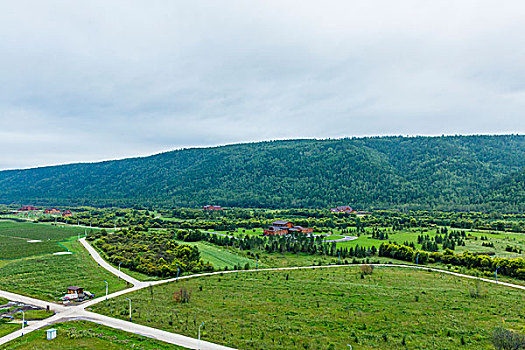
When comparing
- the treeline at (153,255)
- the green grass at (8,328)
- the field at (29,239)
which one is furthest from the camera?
the field at (29,239)

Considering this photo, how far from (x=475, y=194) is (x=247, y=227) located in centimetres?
12568

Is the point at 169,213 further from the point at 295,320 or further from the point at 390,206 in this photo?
the point at 295,320

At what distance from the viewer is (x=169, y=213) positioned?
525ft

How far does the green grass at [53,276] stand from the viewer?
41.8 m

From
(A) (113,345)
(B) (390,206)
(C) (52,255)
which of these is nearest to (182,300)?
(A) (113,345)

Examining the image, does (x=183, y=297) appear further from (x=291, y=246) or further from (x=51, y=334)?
(x=291, y=246)

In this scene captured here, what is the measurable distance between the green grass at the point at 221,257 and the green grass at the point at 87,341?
28773 millimetres

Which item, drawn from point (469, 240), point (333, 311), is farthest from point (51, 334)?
point (469, 240)

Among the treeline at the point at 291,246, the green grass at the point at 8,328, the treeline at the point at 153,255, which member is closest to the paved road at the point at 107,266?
the treeline at the point at 153,255

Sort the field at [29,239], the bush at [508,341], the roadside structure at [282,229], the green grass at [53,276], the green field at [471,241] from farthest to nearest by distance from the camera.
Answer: the roadside structure at [282,229] → the field at [29,239] → the green field at [471,241] → the green grass at [53,276] → the bush at [508,341]

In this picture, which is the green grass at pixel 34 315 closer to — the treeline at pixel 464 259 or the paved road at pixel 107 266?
the paved road at pixel 107 266

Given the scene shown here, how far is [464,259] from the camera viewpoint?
58.3m

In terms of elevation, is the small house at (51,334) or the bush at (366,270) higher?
the small house at (51,334)

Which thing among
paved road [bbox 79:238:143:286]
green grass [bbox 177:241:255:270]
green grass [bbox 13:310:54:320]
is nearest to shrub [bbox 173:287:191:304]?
paved road [bbox 79:238:143:286]
